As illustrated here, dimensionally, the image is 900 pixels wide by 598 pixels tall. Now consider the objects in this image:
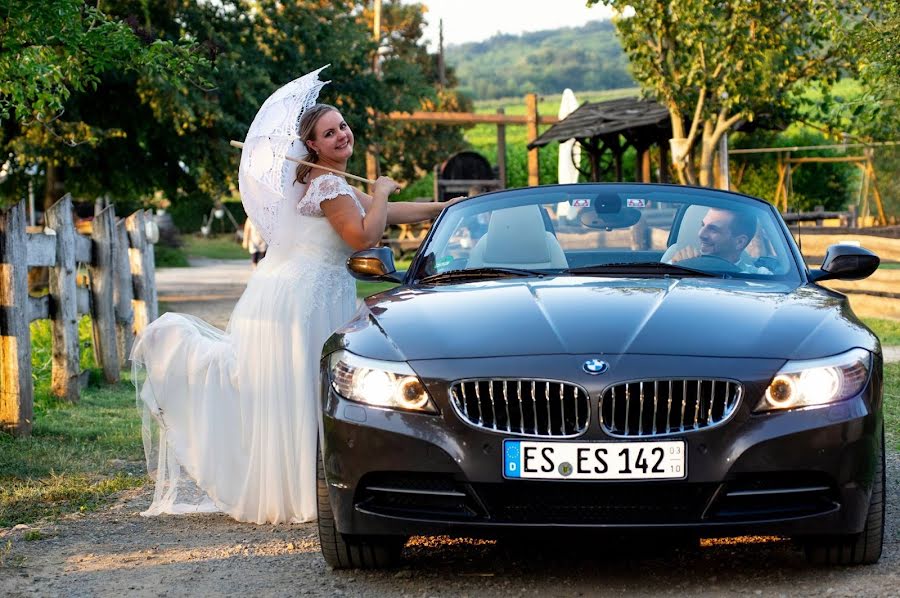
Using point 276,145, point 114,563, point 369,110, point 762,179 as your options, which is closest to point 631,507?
point 114,563

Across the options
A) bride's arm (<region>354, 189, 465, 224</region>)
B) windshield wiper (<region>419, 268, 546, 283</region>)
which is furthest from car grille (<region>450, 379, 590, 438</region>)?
bride's arm (<region>354, 189, 465, 224</region>)

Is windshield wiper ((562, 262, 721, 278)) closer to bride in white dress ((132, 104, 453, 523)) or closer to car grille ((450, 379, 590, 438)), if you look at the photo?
bride in white dress ((132, 104, 453, 523))

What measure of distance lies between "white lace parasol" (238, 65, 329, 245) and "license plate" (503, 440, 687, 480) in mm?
2652

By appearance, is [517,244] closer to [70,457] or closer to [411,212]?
[411,212]

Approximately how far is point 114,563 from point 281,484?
3.31 feet

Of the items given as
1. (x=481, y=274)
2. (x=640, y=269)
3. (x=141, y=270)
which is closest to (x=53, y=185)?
(x=141, y=270)

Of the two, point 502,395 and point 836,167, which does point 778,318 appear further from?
point 836,167

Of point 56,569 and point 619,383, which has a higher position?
point 619,383

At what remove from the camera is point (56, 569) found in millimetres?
5375

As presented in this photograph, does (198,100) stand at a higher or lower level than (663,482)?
higher

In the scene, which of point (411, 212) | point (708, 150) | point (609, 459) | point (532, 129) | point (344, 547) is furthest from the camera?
point (532, 129)

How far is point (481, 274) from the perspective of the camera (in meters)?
5.72

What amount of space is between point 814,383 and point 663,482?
0.59 metres

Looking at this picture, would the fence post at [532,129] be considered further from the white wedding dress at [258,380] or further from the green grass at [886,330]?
the white wedding dress at [258,380]
